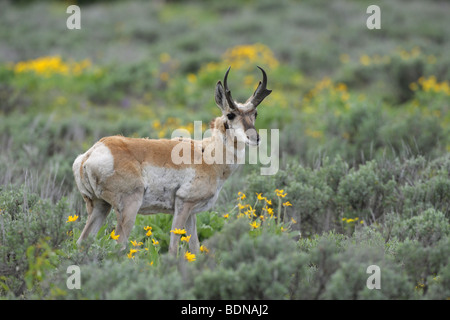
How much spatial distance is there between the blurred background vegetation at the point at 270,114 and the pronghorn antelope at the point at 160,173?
0.43 m

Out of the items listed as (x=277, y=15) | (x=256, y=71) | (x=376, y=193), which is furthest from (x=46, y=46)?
(x=376, y=193)

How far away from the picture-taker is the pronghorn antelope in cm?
544

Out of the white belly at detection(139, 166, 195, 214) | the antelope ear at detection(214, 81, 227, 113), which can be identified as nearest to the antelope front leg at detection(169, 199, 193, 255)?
the white belly at detection(139, 166, 195, 214)

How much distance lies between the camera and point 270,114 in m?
12.5

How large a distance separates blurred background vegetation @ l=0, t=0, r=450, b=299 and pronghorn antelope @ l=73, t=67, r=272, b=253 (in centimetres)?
43

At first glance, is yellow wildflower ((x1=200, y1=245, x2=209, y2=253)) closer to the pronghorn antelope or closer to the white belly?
the pronghorn antelope

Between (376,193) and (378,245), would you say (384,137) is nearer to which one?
(376,193)

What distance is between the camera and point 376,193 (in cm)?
769

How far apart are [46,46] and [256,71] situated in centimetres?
848

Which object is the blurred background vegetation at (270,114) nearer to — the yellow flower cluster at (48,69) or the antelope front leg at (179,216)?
the yellow flower cluster at (48,69)

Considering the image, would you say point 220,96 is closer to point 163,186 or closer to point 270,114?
point 163,186

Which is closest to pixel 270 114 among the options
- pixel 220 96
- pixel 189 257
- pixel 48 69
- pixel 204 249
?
pixel 220 96

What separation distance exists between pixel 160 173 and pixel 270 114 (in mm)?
7097

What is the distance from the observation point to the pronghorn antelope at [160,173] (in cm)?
544
